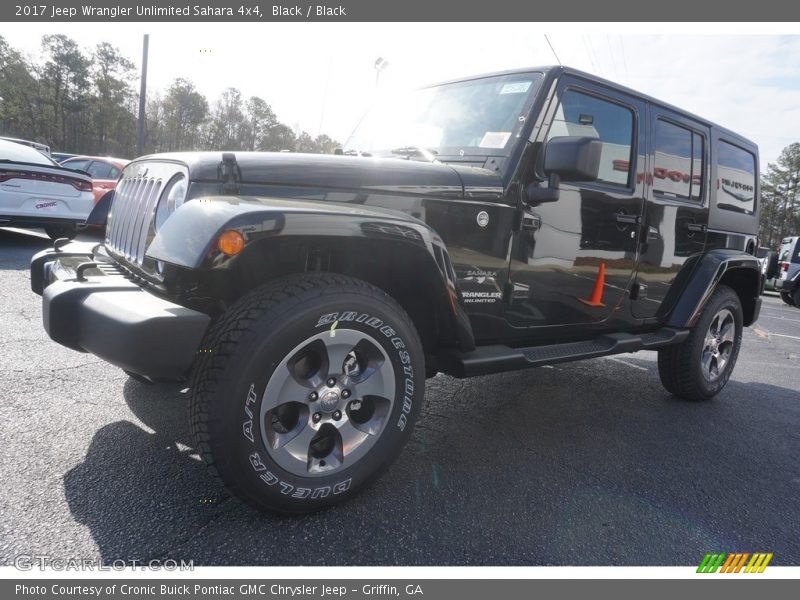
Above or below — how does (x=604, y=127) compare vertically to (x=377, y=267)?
above

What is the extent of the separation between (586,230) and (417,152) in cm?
107

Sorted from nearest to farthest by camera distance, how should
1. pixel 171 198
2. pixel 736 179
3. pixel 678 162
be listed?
pixel 171 198 < pixel 678 162 < pixel 736 179

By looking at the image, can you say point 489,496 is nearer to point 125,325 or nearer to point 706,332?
point 125,325

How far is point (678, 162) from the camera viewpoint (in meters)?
3.77

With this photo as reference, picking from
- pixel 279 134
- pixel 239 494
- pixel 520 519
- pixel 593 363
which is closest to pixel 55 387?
pixel 239 494

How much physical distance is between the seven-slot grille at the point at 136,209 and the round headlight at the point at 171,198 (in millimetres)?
34

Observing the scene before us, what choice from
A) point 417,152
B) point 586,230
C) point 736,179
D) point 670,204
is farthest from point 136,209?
point 736,179

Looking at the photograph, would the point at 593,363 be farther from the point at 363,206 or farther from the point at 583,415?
the point at 363,206

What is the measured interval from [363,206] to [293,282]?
462mm

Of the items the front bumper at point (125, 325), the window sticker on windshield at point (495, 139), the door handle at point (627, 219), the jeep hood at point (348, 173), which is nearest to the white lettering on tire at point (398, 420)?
the front bumper at point (125, 325)

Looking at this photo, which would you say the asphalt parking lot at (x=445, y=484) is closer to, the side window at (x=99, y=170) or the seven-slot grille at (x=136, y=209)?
the seven-slot grille at (x=136, y=209)

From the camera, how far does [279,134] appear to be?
4372 centimetres

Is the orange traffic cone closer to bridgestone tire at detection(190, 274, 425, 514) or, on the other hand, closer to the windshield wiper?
the windshield wiper

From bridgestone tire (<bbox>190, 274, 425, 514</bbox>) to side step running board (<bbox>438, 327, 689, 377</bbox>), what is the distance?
42 centimetres
